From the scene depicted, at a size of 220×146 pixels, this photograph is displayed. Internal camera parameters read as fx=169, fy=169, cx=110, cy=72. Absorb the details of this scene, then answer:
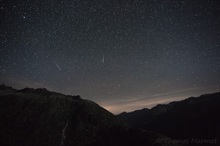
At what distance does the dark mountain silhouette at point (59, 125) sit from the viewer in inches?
4050

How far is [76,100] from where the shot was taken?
559 ft

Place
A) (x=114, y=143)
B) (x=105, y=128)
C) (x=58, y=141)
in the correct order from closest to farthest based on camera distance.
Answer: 1. (x=114, y=143)
2. (x=58, y=141)
3. (x=105, y=128)

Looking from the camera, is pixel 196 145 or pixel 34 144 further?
pixel 196 145

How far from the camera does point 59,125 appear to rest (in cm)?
12925

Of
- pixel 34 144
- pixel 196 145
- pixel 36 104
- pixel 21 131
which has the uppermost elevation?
pixel 36 104

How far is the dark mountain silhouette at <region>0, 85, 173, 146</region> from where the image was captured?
4050 inches

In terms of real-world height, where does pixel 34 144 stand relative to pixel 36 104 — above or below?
below

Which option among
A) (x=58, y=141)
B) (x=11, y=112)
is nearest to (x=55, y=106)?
(x=11, y=112)

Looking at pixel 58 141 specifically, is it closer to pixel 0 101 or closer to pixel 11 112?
pixel 11 112

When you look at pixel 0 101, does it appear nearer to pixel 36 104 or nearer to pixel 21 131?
pixel 36 104

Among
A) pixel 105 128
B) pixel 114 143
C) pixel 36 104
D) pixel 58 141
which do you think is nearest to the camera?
pixel 114 143

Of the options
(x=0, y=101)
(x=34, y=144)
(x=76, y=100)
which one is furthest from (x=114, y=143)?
(x=0, y=101)

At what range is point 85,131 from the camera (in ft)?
415

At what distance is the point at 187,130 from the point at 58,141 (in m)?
113
